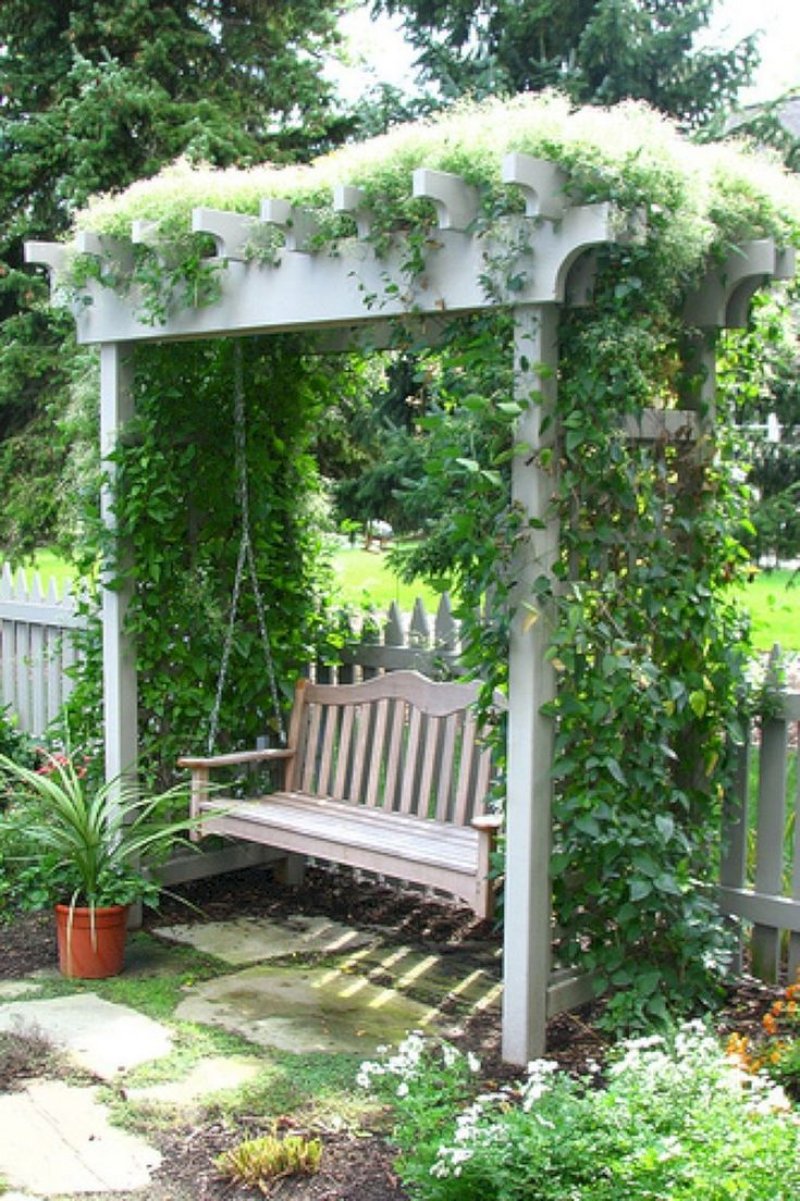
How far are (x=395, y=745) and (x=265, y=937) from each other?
93 centimetres

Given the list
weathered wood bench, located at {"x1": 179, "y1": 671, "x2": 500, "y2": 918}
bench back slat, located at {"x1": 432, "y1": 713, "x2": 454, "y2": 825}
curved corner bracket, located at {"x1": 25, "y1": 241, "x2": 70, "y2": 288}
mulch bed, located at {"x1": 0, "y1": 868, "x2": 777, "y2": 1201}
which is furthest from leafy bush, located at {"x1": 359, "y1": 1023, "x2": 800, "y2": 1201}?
curved corner bracket, located at {"x1": 25, "y1": 241, "x2": 70, "y2": 288}

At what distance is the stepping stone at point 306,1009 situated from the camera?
13.6 ft

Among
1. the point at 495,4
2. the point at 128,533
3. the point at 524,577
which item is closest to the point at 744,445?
the point at 524,577

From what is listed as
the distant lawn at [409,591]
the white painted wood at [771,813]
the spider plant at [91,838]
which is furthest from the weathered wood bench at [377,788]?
the white painted wood at [771,813]

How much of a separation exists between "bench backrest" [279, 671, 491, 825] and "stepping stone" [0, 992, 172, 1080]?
4.08 feet

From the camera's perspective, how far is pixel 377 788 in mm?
5098

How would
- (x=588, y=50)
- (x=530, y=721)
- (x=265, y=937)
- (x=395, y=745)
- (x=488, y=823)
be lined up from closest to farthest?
(x=530, y=721)
(x=488, y=823)
(x=395, y=745)
(x=265, y=937)
(x=588, y=50)

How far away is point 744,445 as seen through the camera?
4.27 meters

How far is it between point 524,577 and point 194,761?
1885 millimetres

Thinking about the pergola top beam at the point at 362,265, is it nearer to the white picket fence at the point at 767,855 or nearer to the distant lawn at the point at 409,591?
the distant lawn at the point at 409,591

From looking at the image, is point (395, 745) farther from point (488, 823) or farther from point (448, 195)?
point (448, 195)

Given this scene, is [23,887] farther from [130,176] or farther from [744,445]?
[130,176]

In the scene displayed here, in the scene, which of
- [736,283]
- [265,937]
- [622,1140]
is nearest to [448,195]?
[736,283]

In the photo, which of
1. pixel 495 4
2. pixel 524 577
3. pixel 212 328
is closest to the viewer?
pixel 524 577
